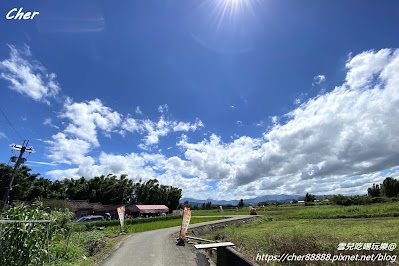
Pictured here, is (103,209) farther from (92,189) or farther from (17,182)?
(17,182)

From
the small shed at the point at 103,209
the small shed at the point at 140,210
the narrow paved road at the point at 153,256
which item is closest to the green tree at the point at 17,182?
the small shed at the point at 103,209

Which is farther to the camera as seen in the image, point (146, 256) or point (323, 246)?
point (146, 256)

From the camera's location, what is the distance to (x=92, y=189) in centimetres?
5119

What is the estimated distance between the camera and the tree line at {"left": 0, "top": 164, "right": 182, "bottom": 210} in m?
35.6

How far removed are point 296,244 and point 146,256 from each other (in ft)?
22.7

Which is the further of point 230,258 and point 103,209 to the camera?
point 103,209

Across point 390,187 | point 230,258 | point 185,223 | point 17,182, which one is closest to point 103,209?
point 17,182

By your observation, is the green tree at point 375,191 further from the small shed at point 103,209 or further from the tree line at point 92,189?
the small shed at point 103,209

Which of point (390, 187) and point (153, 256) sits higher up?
point (390, 187)

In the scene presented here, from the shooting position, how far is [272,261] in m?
8.19

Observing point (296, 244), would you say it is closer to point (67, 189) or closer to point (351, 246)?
point (351, 246)

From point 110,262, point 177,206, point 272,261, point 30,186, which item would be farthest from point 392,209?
point 30,186

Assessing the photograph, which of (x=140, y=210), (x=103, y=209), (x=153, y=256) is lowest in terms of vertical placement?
(x=153, y=256)

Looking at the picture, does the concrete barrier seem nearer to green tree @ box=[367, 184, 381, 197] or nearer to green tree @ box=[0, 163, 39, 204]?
green tree @ box=[0, 163, 39, 204]
